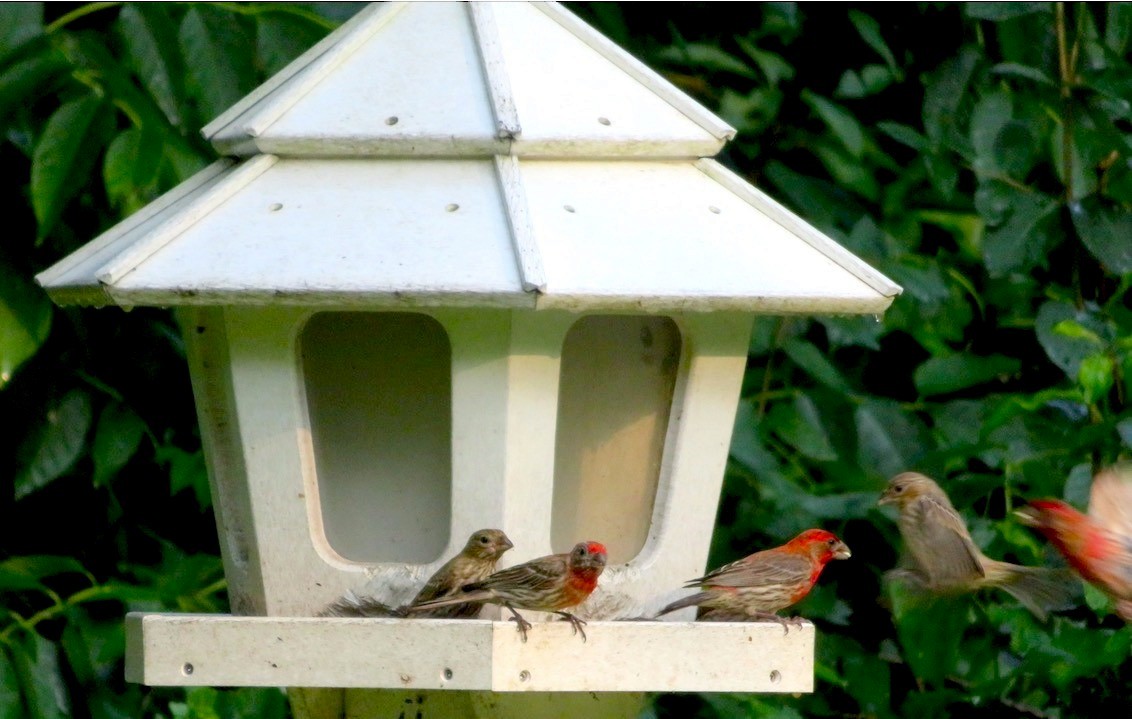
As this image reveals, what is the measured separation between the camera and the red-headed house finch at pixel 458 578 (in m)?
2.18

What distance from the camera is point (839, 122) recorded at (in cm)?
396

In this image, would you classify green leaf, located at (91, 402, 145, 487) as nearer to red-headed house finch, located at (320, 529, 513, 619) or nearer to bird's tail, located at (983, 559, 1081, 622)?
red-headed house finch, located at (320, 529, 513, 619)

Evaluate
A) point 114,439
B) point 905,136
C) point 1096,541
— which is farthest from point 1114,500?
point 114,439

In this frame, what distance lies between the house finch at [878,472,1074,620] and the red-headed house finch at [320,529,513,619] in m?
1.27

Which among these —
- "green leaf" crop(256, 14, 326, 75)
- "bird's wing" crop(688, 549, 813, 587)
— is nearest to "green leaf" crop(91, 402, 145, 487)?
"green leaf" crop(256, 14, 326, 75)

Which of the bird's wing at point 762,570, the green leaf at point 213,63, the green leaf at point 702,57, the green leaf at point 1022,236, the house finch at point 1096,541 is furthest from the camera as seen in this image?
the green leaf at point 702,57

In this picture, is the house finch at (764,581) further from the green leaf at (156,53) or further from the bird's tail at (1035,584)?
the green leaf at (156,53)

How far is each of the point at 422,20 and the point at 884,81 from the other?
6.33 ft

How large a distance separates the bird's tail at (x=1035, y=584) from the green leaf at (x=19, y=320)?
1.83m

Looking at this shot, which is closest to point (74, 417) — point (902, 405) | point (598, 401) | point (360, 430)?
point (360, 430)

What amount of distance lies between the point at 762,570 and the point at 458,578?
75 centimetres

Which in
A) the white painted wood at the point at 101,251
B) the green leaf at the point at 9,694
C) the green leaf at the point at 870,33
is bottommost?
the green leaf at the point at 9,694

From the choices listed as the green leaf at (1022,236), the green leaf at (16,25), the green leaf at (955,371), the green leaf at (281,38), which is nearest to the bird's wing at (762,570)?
the green leaf at (955,371)

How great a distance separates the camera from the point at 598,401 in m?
2.49
